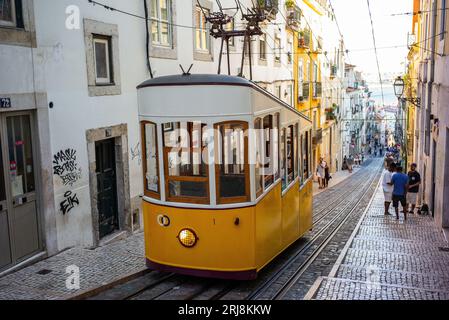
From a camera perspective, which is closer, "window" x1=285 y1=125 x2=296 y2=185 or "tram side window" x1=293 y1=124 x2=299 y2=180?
"window" x1=285 y1=125 x2=296 y2=185

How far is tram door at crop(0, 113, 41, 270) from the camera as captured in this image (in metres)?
7.39

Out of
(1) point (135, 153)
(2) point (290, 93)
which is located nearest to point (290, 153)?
(1) point (135, 153)

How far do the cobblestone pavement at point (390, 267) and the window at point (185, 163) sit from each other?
6.69 feet

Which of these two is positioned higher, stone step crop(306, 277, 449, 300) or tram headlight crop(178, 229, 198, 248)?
tram headlight crop(178, 229, 198, 248)

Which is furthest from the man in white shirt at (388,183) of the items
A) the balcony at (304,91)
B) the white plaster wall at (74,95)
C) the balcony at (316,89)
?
the balcony at (316,89)

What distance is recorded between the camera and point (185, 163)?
677 cm

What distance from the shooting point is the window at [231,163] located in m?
6.59

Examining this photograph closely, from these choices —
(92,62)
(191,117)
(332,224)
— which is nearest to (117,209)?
(92,62)

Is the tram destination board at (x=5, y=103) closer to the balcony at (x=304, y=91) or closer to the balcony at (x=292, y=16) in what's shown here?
the balcony at (x=292, y=16)

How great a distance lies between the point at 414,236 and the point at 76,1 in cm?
835

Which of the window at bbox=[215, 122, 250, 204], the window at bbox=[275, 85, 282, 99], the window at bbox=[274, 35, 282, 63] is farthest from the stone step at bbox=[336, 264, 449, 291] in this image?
the window at bbox=[274, 35, 282, 63]

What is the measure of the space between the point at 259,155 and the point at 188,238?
145 cm

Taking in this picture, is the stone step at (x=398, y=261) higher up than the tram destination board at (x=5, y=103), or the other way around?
the tram destination board at (x=5, y=103)

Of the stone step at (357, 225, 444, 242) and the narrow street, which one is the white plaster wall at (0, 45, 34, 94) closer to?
the narrow street
